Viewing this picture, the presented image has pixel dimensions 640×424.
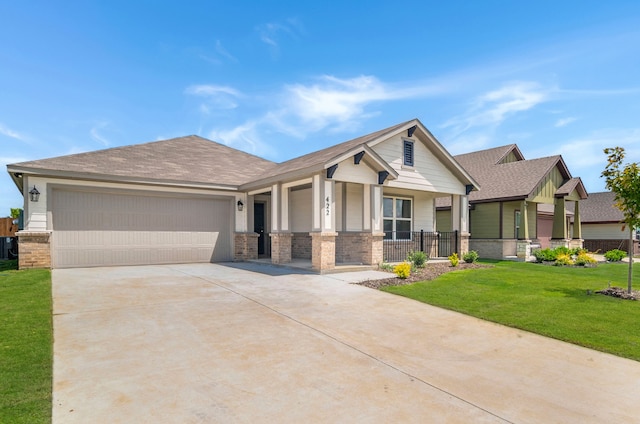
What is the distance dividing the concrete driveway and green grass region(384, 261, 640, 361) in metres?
0.49

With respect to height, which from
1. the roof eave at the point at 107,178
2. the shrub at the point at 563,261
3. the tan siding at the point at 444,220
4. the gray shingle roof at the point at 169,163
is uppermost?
the gray shingle roof at the point at 169,163

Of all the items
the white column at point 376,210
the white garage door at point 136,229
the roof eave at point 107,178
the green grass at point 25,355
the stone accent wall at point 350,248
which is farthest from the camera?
the stone accent wall at point 350,248

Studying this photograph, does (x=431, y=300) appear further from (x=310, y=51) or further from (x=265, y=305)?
(x=310, y=51)

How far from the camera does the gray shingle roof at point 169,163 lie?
488 inches

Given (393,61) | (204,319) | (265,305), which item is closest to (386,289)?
(265,305)

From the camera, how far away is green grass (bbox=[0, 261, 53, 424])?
305 centimetres

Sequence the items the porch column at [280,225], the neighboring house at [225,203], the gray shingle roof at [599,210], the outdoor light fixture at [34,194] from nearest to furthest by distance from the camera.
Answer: the outdoor light fixture at [34,194]
the neighboring house at [225,203]
the porch column at [280,225]
the gray shingle roof at [599,210]

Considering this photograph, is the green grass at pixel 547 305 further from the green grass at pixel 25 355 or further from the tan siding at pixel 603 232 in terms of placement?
the tan siding at pixel 603 232

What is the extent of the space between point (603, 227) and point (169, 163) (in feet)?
111

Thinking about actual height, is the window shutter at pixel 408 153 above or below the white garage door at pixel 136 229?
above

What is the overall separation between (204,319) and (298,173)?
6707mm

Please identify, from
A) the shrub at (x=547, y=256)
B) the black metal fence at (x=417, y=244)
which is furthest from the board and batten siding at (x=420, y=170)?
the shrub at (x=547, y=256)

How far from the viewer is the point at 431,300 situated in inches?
309

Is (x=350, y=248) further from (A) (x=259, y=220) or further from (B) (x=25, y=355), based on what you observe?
(B) (x=25, y=355)
